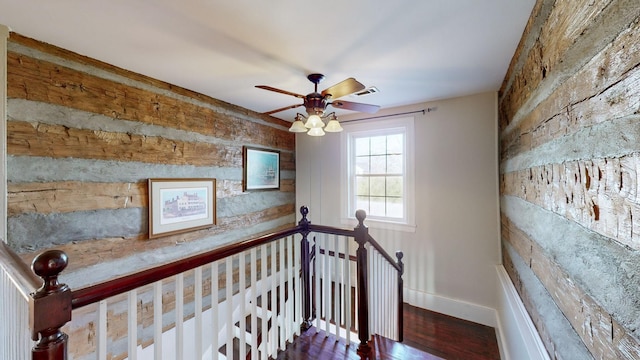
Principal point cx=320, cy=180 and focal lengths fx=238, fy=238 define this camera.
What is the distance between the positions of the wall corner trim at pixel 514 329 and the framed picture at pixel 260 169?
3.21 m

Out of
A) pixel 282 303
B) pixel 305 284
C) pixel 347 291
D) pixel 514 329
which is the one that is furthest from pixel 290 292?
pixel 514 329

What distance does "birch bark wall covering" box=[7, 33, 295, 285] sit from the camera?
170 cm

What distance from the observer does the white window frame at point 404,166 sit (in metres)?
3.36

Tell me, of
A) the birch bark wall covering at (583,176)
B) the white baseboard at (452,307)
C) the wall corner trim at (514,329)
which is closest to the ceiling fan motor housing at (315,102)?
the birch bark wall covering at (583,176)

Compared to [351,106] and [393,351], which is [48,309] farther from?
[393,351]

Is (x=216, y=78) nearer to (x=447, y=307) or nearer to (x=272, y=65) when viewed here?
(x=272, y=65)

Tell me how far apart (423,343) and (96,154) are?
12.2 ft

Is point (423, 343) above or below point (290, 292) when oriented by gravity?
below

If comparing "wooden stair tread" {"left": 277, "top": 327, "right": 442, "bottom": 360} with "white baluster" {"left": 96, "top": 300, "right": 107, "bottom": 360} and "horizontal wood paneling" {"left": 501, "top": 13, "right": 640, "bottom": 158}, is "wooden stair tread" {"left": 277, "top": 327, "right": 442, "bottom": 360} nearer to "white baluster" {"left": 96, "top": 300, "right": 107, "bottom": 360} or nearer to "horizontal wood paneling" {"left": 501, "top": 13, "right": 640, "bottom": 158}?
"white baluster" {"left": 96, "top": 300, "right": 107, "bottom": 360}

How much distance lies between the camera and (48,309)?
30.5 inches

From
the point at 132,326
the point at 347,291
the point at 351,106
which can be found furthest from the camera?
the point at 351,106

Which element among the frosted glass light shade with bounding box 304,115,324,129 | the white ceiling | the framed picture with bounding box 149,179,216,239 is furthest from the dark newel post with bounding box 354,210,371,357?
the framed picture with bounding box 149,179,216,239

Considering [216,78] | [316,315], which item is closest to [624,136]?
[316,315]

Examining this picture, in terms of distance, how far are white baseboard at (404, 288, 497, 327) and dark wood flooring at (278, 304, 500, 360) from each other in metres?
0.06
